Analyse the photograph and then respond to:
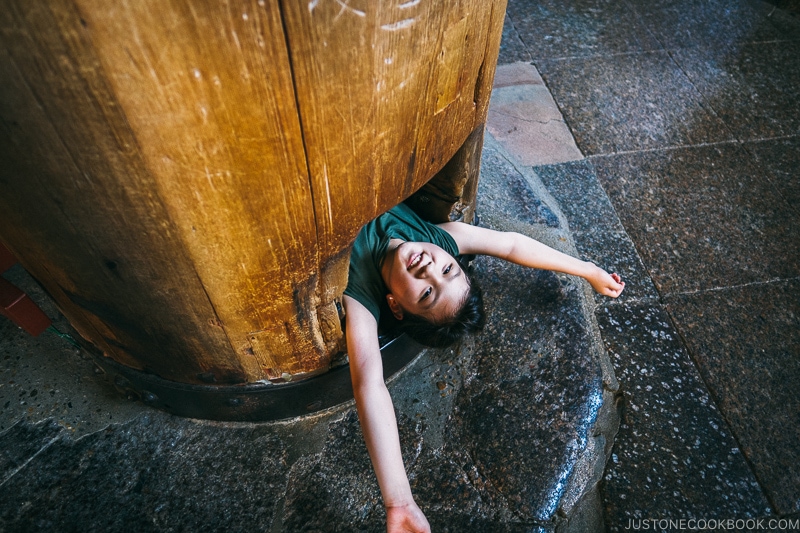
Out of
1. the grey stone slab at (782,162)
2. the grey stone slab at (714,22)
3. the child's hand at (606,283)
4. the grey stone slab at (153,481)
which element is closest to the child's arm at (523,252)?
the child's hand at (606,283)

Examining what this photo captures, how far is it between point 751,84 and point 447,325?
2.56 m

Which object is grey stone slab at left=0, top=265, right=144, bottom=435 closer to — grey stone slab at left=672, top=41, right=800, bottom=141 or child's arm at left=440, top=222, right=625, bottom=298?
child's arm at left=440, top=222, right=625, bottom=298

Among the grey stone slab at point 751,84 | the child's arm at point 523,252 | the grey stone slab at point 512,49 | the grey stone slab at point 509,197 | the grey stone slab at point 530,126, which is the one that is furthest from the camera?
the grey stone slab at point 512,49

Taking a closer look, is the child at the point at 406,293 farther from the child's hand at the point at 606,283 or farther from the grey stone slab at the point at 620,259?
the grey stone slab at the point at 620,259

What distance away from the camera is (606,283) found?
1893 mm

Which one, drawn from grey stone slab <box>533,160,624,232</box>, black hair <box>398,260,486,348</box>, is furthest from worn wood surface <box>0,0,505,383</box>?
grey stone slab <box>533,160,624,232</box>

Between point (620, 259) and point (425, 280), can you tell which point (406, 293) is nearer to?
point (425, 280)

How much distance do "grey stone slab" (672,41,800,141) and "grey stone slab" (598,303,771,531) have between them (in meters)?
1.50

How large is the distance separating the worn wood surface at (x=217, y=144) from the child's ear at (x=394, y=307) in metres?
0.35

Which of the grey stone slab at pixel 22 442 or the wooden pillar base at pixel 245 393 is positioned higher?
the wooden pillar base at pixel 245 393

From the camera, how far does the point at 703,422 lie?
5.69 feet

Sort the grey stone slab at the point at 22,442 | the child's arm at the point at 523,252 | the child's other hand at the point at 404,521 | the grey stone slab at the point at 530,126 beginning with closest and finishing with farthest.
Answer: the child's other hand at the point at 404,521 < the grey stone slab at the point at 22,442 < the child's arm at the point at 523,252 < the grey stone slab at the point at 530,126

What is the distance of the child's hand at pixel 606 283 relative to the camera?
6.21 feet

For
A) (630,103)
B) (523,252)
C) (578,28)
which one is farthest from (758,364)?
(578,28)
